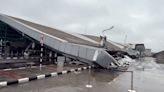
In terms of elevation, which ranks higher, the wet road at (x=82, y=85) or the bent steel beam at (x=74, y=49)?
the bent steel beam at (x=74, y=49)

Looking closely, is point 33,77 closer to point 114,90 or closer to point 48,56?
point 114,90

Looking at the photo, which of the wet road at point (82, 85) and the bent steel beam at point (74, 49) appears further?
the bent steel beam at point (74, 49)

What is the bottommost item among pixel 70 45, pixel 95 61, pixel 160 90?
pixel 160 90

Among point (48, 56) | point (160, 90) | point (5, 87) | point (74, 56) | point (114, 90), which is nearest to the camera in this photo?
point (5, 87)

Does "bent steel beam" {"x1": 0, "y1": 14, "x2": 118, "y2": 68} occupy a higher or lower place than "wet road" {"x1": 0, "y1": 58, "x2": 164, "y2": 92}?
higher

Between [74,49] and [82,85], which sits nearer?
[82,85]

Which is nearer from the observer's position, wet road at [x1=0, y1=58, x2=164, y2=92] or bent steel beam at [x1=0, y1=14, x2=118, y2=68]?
wet road at [x1=0, y1=58, x2=164, y2=92]

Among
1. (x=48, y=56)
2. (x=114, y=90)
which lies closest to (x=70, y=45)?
(x=48, y=56)

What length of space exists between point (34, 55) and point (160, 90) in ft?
54.7

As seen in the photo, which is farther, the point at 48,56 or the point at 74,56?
the point at 48,56

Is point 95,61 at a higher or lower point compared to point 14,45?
lower

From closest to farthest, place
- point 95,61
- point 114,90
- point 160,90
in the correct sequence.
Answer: point 114,90
point 160,90
point 95,61

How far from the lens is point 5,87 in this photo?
8.04 m

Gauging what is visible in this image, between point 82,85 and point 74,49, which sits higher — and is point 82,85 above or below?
below
